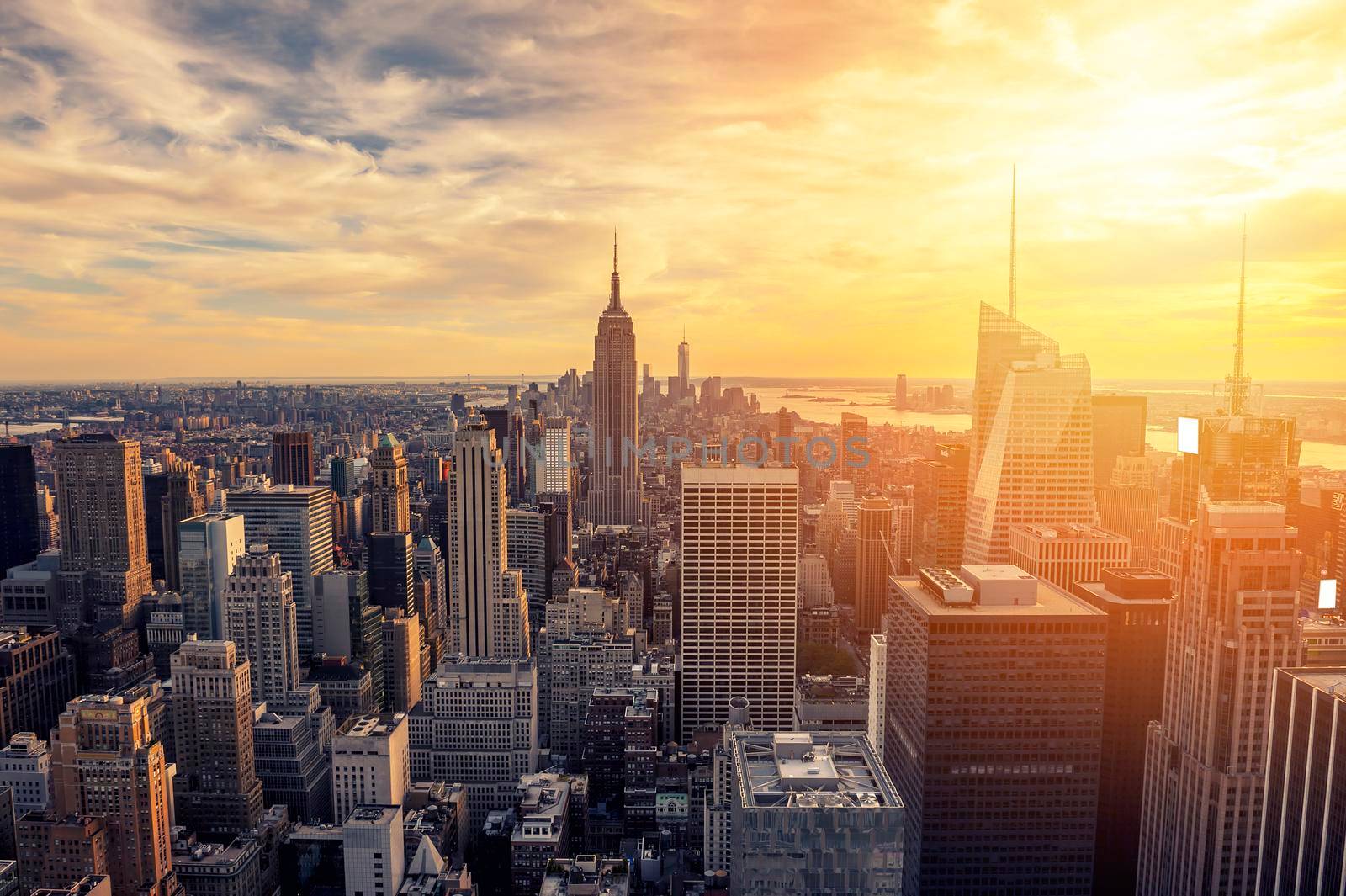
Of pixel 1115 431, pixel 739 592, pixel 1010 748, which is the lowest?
pixel 739 592

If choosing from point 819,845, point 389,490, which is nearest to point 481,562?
point 389,490

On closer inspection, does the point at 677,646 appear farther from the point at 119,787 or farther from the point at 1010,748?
the point at 119,787

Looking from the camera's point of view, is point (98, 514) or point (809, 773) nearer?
point (809, 773)

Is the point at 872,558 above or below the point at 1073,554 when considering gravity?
below

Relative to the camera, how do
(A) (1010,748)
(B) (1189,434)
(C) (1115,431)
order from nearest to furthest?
(A) (1010,748) → (B) (1189,434) → (C) (1115,431)

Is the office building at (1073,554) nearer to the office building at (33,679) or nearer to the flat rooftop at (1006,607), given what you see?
the flat rooftop at (1006,607)

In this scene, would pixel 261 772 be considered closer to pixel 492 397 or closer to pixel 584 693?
pixel 584 693

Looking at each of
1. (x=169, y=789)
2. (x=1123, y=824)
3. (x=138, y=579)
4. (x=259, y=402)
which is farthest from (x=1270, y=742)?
(x=259, y=402)

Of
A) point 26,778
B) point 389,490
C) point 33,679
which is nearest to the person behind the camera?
point 26,778
